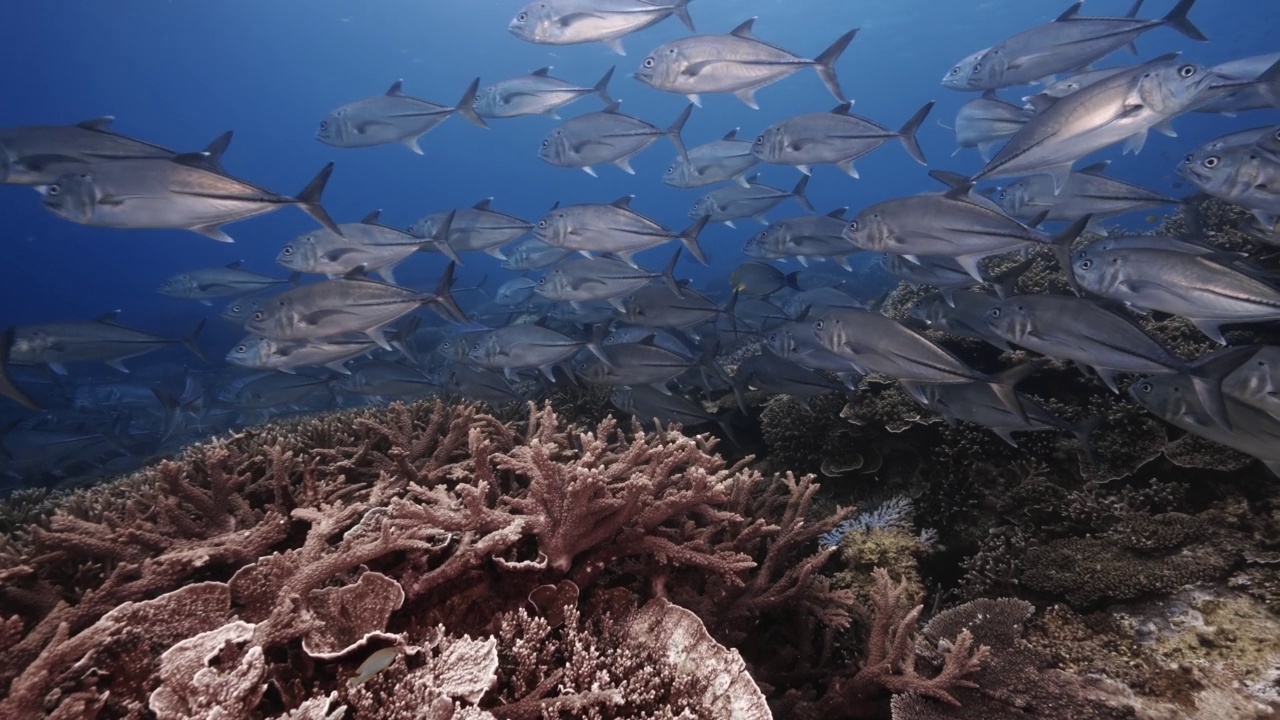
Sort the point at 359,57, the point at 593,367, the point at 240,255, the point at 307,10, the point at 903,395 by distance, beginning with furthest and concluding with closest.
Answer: the point at 240,255 < the point at 359,57 < the point at 307,10 < the point at 593,367 < the point at 903,395

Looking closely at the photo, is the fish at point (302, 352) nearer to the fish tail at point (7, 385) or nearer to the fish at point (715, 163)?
the fish tail at point (7, 385)

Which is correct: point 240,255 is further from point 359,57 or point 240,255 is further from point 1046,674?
point 1046,674

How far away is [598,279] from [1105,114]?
14.2ft

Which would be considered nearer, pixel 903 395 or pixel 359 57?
pixel 903 395

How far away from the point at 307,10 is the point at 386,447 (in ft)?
216

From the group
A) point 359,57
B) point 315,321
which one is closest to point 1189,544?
point 315,321

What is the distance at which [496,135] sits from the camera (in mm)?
92438

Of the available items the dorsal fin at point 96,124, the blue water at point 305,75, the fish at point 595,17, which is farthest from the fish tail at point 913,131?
the blue water at point 305,75

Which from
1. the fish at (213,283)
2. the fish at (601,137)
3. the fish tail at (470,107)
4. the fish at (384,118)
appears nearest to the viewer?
the fish at (601,137)

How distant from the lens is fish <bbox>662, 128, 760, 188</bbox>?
7516 millimetres

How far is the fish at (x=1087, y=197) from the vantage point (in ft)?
14.6

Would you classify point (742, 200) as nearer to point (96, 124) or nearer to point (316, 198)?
point (316, 198)

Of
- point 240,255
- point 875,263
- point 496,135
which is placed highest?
point 875,263

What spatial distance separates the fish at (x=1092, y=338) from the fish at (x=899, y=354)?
28 centimetres
